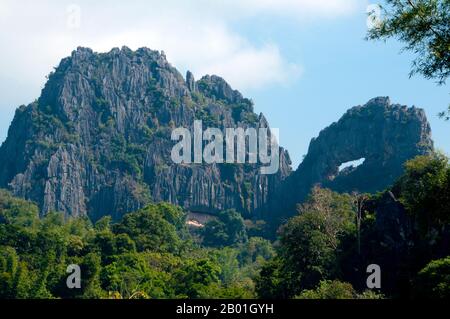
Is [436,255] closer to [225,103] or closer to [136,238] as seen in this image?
[136,238]

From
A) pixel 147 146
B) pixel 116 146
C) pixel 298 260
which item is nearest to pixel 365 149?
pixel 147 146

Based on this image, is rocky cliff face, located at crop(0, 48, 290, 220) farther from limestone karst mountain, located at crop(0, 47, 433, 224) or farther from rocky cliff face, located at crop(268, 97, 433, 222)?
rocky cliff face, located at crop(268, 97, 433, 222)

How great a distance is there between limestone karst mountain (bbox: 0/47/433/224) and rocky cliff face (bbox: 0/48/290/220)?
0.52 ft

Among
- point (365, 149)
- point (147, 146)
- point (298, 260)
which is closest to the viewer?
point (298, 260)

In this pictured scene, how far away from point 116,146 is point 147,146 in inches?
187

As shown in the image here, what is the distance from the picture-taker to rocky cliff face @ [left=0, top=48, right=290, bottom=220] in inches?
4402

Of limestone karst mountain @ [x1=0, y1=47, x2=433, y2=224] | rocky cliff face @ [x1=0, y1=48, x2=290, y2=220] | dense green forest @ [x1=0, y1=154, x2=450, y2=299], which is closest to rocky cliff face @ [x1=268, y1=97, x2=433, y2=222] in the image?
limestone karst mountain @ [x1=0, y1=47, x2=433, y2=224]

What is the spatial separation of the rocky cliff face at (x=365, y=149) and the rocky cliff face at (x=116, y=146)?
8.09 metres

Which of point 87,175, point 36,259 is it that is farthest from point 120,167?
point 36,259

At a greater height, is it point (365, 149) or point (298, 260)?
point (365, 149)

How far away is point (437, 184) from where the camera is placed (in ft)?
49.0

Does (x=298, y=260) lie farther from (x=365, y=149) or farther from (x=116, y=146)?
(x=116, y=146)

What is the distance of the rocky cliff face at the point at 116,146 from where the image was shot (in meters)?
112

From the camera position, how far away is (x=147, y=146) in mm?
119750
